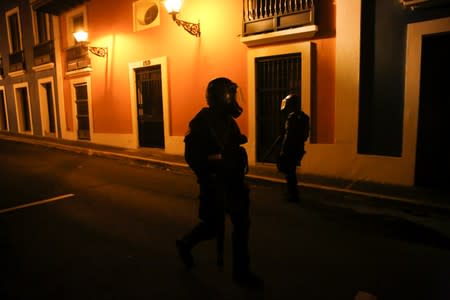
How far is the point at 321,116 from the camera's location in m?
7.13

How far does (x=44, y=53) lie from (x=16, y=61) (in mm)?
3491

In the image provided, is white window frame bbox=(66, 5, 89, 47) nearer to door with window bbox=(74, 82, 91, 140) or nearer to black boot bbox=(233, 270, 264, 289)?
door with window bbox=(74, 82, 91, 140)

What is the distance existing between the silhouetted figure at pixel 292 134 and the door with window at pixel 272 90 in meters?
2.32

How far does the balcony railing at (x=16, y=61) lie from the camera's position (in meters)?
16.8

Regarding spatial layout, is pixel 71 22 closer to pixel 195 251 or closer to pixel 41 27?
pixel 41 27

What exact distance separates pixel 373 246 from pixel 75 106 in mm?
13598

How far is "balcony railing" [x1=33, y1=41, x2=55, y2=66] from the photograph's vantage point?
48.0ft

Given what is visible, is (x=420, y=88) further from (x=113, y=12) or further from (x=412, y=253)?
(x=113, y=12)

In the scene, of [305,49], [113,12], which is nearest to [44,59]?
[113,12]

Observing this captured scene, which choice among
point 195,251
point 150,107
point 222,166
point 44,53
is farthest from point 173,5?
point 44,53

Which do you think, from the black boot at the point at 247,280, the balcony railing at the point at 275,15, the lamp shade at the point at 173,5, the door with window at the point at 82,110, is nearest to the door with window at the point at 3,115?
the door with window at the point at 82,110

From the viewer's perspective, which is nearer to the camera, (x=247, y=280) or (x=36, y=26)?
(x=247, y=280)

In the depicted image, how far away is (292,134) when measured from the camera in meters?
4.96

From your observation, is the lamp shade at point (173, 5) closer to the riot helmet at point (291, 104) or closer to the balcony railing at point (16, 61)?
the riot helmet at point (291, 104)
